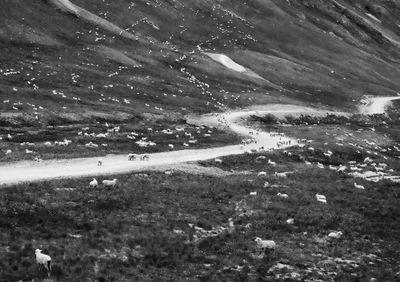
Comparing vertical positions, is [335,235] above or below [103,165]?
below

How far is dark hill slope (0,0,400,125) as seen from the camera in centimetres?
7981

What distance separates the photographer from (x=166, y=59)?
113500 millimetres

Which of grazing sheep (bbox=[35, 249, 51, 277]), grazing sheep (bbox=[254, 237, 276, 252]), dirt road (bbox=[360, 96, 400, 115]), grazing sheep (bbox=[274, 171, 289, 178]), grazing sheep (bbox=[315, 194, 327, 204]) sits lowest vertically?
grazing sheep (bbox=[254, 237, 276, 252])

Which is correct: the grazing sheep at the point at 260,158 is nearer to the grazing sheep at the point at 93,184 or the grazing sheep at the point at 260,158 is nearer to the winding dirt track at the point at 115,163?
the winding dirt track at the point at 115,163

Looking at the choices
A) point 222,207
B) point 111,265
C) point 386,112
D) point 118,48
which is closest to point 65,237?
point 111,265

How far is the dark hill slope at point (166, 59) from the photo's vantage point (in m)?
79.8

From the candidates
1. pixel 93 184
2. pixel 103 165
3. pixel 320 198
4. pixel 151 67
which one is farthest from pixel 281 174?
pixel 151 67

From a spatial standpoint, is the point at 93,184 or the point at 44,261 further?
the point at 93,184

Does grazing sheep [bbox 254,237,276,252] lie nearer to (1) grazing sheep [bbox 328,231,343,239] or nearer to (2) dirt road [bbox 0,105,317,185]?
(1) grazing sheep [bbox 328,231,343,239]

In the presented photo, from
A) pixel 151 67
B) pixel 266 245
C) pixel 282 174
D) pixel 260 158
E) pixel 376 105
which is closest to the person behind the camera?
pixel 266 245

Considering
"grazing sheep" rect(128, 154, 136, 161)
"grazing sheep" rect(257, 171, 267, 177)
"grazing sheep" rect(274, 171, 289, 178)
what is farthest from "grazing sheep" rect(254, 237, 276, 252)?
"grazing sheep" rect(128, 154, 136, 161)

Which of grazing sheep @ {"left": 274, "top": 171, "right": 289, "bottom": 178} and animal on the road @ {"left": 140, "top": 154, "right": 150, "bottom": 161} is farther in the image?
animal on the road @ {"left": 140, "top": 154, "right": 150, "bottom": 161}

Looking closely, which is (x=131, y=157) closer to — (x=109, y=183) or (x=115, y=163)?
(x=115, y=163)

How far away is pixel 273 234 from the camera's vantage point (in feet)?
112
